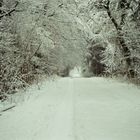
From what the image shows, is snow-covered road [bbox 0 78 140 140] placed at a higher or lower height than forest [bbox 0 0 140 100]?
lower

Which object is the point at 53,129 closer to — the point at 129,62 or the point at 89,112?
the point at 89,112

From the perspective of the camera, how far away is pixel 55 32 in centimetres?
2209

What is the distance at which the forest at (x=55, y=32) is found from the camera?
46.5 ft

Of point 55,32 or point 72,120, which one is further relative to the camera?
point 55,32

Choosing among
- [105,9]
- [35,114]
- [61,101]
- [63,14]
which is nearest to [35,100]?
[61,101]

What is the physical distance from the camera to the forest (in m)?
14.2

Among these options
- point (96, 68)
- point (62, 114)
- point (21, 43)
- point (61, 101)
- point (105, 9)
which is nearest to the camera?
point (62, 114)

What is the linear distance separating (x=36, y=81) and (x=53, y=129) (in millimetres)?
13542

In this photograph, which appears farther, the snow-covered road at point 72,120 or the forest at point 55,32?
the forest at point 55,32

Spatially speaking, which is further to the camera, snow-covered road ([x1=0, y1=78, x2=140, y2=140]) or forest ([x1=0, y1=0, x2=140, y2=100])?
forest ([x1=0, y1=0, x2=140, y2=100])

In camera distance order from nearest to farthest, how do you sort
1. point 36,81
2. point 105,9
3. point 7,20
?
point 7,20 < point 36,81 < point 105,9

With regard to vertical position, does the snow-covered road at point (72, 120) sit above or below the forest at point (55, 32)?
below

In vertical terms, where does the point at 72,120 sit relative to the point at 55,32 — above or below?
below

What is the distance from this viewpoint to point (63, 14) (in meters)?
20.5
